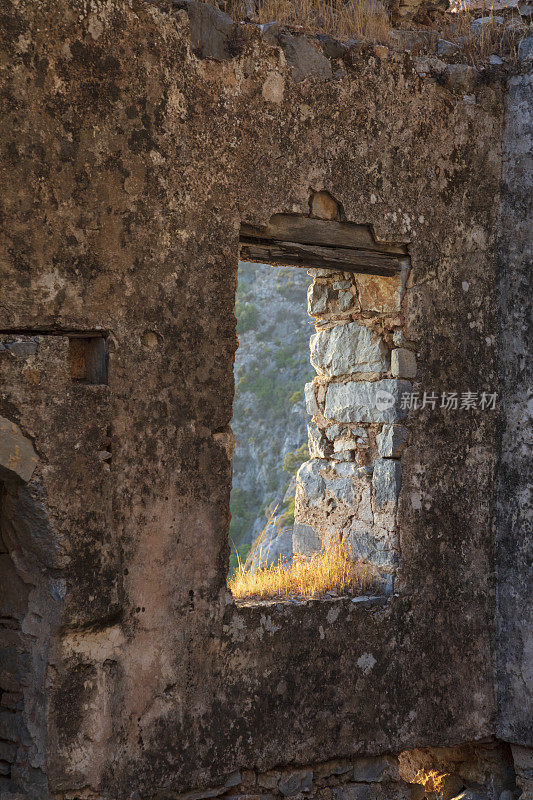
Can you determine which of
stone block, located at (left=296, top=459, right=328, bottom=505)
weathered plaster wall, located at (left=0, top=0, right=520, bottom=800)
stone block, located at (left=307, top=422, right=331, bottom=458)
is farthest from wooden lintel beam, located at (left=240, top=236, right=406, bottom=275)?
stone block, located at (left=296, top=459, right=328, bottom=505)

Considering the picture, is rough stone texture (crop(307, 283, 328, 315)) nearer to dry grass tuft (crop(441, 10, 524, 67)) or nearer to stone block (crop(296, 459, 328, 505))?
stone block (crop(296, 459, 328, 505))

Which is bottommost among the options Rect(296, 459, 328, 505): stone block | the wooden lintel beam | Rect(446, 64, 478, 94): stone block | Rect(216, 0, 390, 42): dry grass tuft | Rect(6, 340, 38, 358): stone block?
Rect(296, 459, 328, 505): stone block

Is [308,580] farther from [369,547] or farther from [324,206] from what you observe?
[324,206]

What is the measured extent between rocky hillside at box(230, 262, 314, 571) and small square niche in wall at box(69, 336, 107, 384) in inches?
660

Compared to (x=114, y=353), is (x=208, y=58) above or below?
above

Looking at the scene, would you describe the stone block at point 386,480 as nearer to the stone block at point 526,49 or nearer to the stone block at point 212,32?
the stone block at point 212,32

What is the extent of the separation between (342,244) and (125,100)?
137 cm

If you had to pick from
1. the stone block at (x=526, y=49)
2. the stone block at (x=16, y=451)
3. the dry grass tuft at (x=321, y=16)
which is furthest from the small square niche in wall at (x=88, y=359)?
the stone block at (x=526, y=49)

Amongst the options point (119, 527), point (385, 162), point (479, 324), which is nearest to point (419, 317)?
point (479, 324)

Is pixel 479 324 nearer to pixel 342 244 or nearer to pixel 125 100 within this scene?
pixel 342 244

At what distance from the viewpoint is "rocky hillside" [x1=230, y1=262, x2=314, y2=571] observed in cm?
2289

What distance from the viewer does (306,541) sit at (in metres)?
5.28

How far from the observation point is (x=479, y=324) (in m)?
5.05

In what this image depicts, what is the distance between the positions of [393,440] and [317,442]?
70 centimetres
